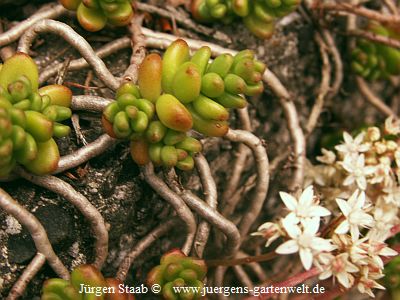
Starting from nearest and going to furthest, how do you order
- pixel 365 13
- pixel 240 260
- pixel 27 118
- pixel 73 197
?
pixel 27 118 → pixel 73 197 → pixel 240 260 → pixel 365 13

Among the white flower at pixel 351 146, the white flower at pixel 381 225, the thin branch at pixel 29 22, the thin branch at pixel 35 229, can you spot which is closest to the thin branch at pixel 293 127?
the white flower at pixel 351 146

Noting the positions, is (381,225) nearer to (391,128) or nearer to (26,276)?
(391,128)

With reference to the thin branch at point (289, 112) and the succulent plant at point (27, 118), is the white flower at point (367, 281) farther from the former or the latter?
the succulent plant at point (27, 118)

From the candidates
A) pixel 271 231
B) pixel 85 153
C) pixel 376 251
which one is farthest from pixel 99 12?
pixel 376 251

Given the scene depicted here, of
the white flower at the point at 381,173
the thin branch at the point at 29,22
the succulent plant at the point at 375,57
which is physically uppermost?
the thin branch at the point at 29,22

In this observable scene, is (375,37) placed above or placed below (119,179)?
above

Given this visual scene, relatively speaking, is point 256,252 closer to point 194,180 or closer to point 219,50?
point 194,180
